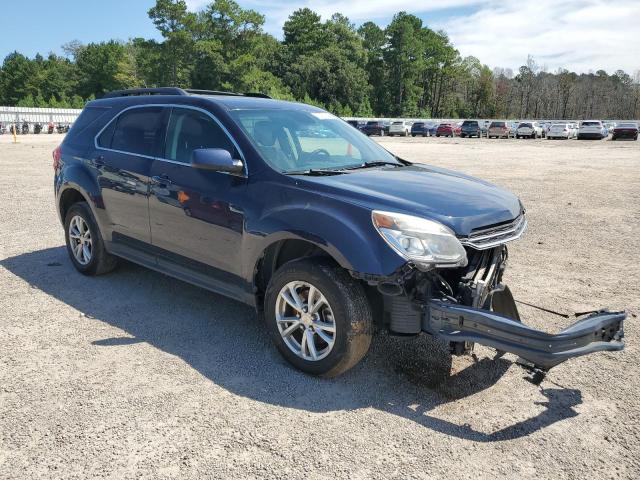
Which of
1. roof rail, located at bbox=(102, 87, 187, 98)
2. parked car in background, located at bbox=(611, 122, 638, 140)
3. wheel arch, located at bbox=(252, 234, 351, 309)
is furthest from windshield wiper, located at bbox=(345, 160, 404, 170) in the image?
parked car in background, located at bbox=(611, 122, 638, 140)

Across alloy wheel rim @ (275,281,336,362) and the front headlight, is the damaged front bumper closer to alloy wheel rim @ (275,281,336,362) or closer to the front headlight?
the front headlight

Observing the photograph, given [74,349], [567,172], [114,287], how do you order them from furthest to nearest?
[567,172] < [114,287] < [74,349]

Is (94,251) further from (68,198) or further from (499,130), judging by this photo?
(499,130)

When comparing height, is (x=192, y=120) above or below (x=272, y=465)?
above

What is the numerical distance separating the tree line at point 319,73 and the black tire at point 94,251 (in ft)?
227

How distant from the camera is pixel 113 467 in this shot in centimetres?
278

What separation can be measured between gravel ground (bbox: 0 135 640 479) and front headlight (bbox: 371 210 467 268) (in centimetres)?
94

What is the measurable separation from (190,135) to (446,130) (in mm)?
55028

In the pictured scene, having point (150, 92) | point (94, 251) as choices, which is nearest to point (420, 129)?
point (150, 92)

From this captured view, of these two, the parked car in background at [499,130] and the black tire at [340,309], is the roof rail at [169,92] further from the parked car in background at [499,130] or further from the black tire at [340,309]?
the parked car in background at [499,130]

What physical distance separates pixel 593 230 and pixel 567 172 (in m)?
10.4

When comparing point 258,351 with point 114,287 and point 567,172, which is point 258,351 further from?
point 567,172

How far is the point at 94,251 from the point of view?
5637mm

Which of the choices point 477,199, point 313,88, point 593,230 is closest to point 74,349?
point 477,199
